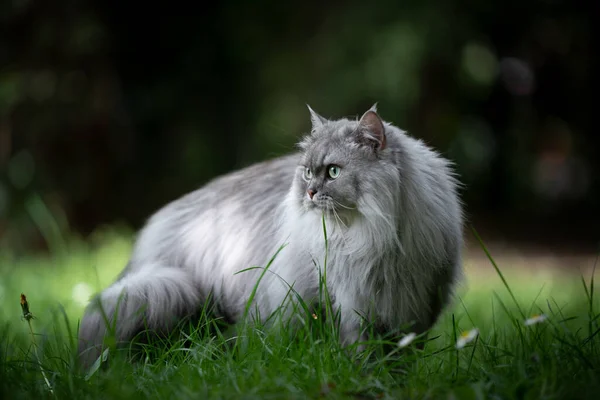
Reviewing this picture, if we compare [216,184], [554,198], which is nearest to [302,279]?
[216,184]

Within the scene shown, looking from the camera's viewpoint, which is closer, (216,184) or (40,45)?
(216,184)

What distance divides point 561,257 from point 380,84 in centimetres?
359

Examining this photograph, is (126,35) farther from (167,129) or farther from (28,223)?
(28,223)

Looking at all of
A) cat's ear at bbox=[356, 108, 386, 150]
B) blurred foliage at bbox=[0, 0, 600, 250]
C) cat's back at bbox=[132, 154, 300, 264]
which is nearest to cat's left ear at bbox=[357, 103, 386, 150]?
cat's ear at bbox=[356, 108, 386, 150]

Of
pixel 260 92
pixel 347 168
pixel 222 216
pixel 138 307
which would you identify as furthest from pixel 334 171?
pixel 260 92

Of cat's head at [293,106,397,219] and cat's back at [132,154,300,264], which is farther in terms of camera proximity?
cat's back at [132,154,300,264]

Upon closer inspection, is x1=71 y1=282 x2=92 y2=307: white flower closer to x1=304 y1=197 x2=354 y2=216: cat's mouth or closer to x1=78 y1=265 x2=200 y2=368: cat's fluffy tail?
x1=78 y1=265 x2=200 y2=368: cat's fluffy tail

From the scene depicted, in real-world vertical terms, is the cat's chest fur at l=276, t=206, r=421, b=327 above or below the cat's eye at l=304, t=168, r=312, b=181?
below

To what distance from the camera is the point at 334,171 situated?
Answer: 2.91m

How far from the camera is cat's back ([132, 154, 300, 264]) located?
3.47m

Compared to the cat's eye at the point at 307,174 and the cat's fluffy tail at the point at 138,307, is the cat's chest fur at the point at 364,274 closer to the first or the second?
the cat's eye at the point at 307,174

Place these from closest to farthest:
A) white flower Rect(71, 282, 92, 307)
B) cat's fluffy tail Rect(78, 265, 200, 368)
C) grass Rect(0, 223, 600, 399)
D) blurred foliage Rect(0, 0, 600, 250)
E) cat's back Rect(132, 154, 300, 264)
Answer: grass Rect(0, 223, 600, 399) < cat's fluffy tail Rect(78, 265, 200, 368) < cat's back Rect(132, 154, 300, 264) < white flower Rect(71, 282, 92, 307) < blurred foliage Rect(0, 0, 600, 250)

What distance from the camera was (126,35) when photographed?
8805mm

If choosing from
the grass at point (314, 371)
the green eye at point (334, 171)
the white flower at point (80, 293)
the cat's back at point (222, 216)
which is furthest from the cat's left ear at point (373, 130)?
the white flower at point (80, 293)
